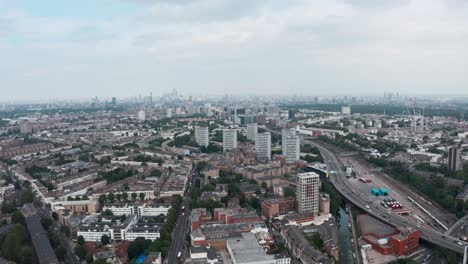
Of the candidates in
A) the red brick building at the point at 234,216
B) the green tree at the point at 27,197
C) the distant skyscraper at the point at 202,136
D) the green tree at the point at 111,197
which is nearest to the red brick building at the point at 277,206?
the red brick building at the point at 234,216

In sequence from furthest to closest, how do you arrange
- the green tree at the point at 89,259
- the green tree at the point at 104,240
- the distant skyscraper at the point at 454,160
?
1. the distant skyscraper at the point at 454,160
2. the green tree at the point at 104,240
3. the green tree at the point at 89,259

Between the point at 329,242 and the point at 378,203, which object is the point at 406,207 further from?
the point at 329,242

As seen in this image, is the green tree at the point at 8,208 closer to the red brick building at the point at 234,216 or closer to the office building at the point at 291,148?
the red brick building at the point at 234,216

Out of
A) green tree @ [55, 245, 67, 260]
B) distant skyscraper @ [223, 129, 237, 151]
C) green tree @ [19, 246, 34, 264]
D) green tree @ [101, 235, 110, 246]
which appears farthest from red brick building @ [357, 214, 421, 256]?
distant skyscraper @ [223, 129, 237, 151]

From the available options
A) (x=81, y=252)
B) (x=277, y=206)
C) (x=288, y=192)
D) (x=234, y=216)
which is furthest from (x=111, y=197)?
(x=288, y=192)

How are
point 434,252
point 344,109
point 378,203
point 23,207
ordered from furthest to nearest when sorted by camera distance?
point 344,109
point 378,203
point 23,207
point 434,252

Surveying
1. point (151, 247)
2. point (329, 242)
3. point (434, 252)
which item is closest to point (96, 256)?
point (151, 247)
